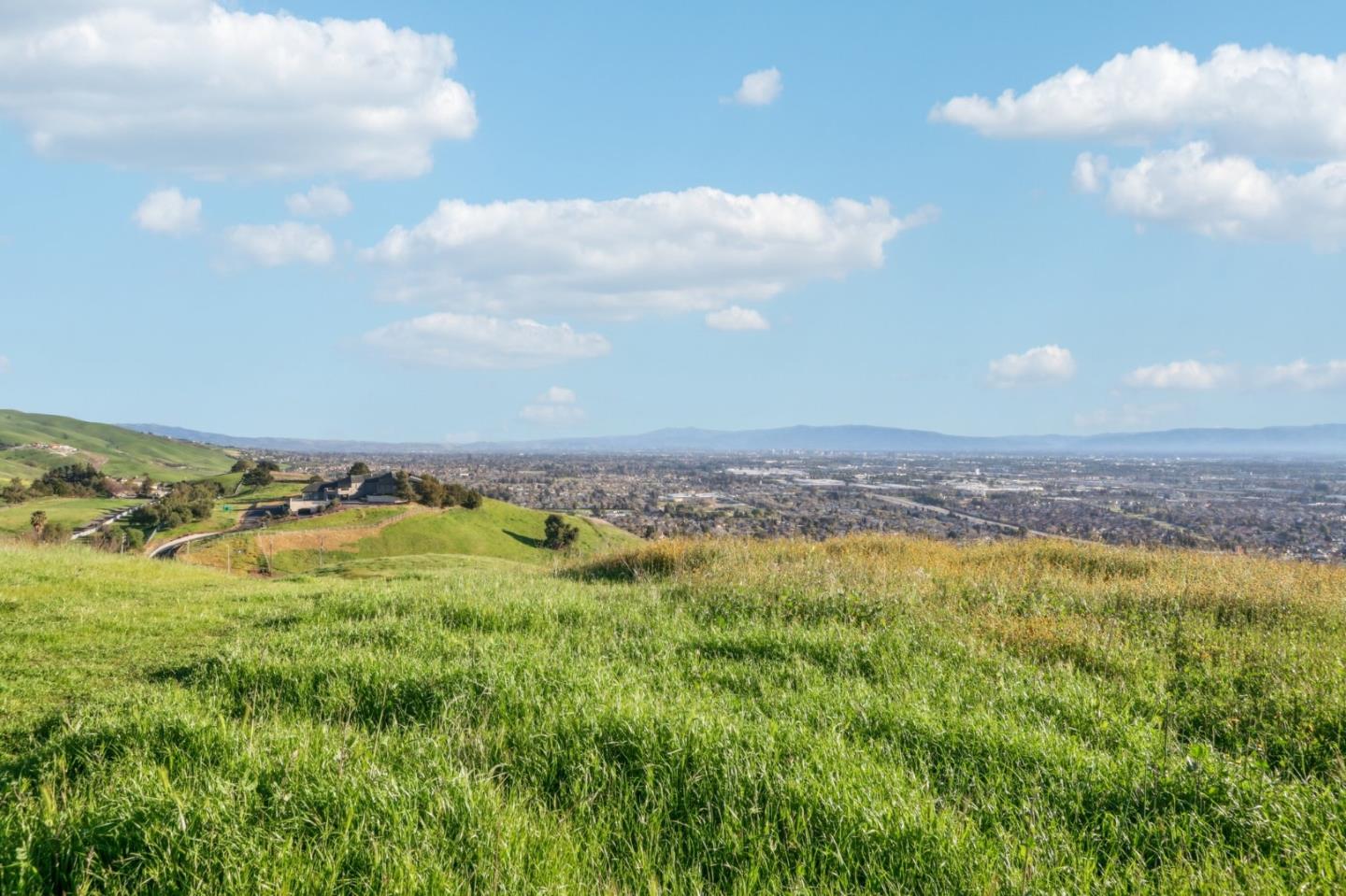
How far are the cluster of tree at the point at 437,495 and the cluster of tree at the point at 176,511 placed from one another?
16.9 metres

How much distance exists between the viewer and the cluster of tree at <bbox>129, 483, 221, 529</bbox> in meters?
58.4

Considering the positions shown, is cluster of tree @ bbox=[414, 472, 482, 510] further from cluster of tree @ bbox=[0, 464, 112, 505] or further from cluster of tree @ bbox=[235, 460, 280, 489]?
cluster of tree @ bbox=[0, 464, 112, 505]

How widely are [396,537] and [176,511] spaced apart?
1901cm

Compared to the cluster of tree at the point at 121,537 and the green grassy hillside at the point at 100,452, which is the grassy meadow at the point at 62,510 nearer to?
the cluster of tree at the point at 121,537

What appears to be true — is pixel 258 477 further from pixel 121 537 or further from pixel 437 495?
pixel 121 537

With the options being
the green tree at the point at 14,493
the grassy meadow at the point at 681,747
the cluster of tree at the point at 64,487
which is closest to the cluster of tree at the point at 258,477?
the cluster of tree at the point at 64,487

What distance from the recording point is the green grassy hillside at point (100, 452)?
127438 mm

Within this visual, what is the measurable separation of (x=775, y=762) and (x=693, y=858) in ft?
3.08

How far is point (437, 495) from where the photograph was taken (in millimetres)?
72750

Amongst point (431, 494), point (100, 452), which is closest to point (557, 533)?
point (431, 494)

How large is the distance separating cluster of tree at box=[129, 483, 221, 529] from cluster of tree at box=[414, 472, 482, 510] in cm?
1695

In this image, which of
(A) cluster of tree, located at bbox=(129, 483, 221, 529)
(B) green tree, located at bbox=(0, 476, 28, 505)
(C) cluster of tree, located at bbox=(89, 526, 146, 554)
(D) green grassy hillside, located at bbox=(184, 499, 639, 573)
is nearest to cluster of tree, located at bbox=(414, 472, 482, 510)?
(D) green grassy hillside, located at bbox=(184, 499, 639, 573)

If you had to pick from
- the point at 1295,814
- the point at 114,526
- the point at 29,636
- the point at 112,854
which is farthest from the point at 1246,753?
the point at 114,526

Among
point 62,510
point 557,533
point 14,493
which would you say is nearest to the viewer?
point 557,533
